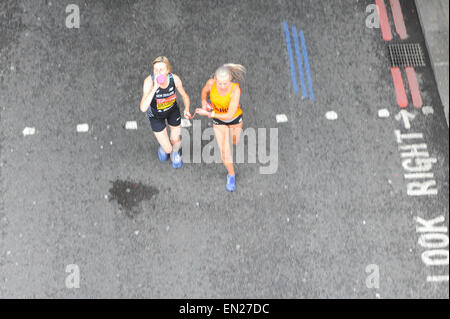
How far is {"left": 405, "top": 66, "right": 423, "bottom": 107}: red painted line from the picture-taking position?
7.56m

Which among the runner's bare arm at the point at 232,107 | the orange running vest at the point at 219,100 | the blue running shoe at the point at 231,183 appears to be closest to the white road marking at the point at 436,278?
the blue running shoe at the point at 231,183

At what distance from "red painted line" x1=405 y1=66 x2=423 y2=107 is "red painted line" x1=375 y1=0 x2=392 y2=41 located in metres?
0.76

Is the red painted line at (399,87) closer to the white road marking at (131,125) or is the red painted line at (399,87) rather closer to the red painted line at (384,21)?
the red painted line at (384,21)

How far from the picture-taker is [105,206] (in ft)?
22.7

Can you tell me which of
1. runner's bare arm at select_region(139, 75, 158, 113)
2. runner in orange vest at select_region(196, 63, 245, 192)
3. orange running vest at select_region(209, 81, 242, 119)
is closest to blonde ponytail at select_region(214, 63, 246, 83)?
runner in orange vest at select_region(196, 63, 245, 192)

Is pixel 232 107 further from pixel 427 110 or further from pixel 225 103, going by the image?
pixel 427 110

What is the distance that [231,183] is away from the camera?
692cm

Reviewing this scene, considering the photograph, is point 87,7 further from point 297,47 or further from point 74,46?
point 297,47

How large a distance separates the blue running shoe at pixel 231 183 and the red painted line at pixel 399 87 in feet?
10.3

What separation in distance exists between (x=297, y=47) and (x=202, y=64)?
5.75ft

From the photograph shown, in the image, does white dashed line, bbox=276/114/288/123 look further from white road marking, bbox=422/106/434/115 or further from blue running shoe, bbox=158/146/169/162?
white road marking, bbox=422/106/434/115
